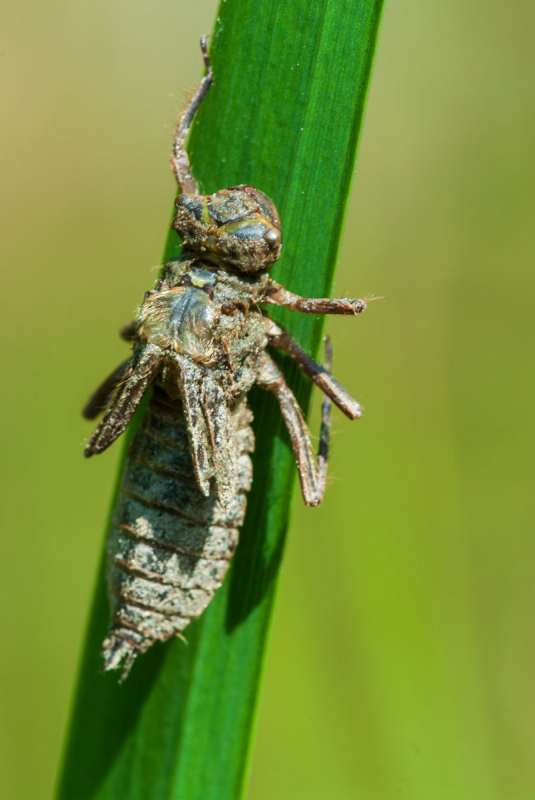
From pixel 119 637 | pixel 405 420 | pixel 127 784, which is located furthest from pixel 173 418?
pixel 405 420

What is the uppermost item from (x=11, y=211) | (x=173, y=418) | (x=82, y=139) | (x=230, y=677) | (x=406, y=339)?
(x=82, y=139)

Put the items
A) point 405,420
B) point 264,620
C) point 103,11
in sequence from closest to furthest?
point 264,620 → point 405,420 → point 103,11

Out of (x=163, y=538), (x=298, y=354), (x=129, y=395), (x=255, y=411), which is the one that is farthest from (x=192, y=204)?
(x=163, y=538)

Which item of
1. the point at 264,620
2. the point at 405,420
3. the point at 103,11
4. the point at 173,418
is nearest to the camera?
the point at 264,620

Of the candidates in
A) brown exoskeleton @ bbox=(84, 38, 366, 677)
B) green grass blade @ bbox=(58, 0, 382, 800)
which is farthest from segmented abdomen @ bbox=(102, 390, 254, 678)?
green grass blade @ bbox=(58, 0, 382, 800)

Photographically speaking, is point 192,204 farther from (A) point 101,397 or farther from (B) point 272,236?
(A) point 101,397

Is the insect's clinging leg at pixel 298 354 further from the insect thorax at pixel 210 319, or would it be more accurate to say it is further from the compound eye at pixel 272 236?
the compound eye at pixel 272 236

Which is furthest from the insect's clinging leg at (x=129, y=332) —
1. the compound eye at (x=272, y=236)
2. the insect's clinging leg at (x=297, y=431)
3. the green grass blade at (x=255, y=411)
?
the compound eye at (x=272, y=236)

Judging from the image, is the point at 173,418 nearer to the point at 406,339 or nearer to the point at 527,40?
the point at 406,339
